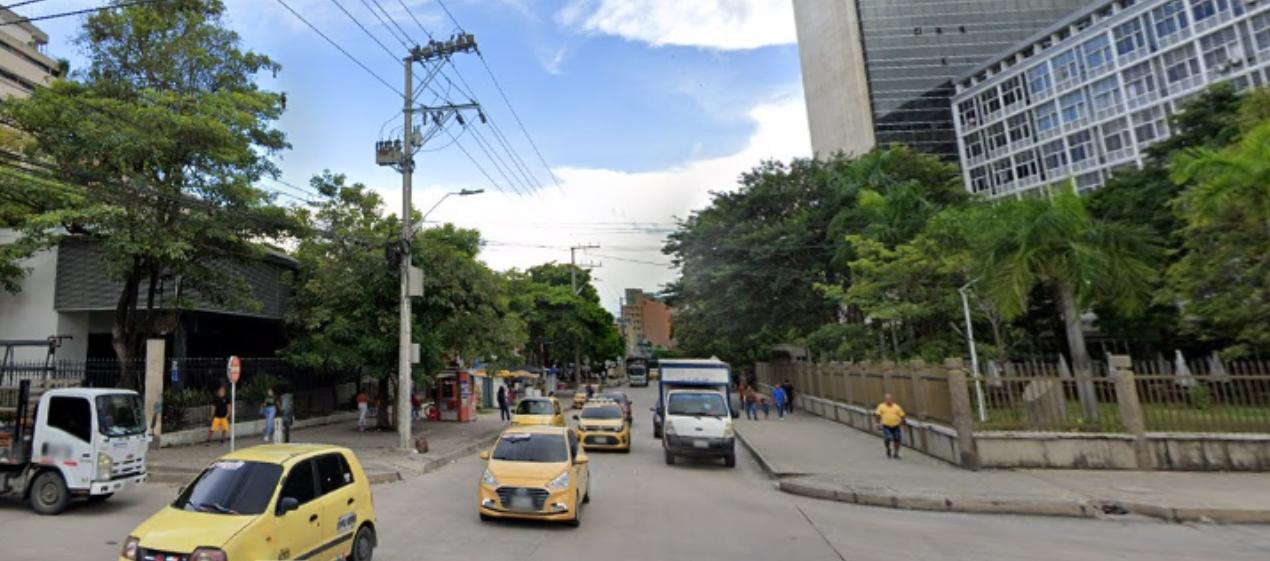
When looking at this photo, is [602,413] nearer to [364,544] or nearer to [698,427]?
[698,427]

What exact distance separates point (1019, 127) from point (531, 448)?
215 ft

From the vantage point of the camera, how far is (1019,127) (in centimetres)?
5938

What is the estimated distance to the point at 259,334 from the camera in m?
27.6

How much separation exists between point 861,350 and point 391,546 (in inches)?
997

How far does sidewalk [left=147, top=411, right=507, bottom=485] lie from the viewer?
13.6 m

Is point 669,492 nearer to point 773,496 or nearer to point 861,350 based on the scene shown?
point 773,496

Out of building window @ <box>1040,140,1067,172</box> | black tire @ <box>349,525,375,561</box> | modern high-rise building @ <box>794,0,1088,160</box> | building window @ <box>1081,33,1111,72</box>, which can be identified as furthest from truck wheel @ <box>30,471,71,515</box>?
modern high-rise building @ <box>794,0,1088,160</box>

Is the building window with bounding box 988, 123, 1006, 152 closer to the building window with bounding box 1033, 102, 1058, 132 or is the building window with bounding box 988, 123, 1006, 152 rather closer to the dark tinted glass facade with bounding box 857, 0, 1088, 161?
the building window with bounding box 1033, 102, 1058, 132

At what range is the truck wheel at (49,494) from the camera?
9.69 m

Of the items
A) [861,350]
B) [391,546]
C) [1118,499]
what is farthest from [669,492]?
[861,350]

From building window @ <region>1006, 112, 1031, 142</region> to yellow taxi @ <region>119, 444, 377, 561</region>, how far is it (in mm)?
67777

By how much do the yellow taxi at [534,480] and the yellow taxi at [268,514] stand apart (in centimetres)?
202

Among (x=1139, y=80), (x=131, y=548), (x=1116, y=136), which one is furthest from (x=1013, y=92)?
(x=131, y=548)

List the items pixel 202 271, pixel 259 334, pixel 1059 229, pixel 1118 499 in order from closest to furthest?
pixel 1118 499, pixel 1059 229, pixel 202 271, pixel 259 334
